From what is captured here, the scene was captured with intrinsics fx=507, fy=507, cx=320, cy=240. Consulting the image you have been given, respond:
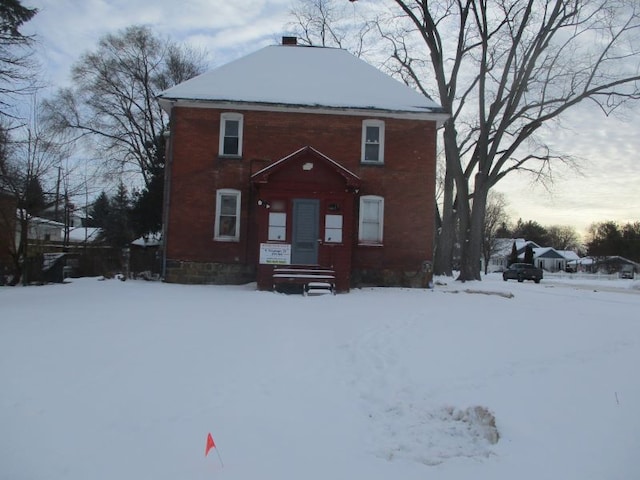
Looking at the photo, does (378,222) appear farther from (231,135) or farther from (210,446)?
(210,446)

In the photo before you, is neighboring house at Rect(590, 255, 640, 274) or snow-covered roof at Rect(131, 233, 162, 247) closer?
snow-covered roof at Rect(131, 233, 162, 247)

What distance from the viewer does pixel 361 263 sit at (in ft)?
58.6

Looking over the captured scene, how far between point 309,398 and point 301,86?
49.2 feet

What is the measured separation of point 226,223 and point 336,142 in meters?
4.83

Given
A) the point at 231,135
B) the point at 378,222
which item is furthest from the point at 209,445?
the point at 231,135

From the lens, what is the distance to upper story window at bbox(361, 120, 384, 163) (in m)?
18.1

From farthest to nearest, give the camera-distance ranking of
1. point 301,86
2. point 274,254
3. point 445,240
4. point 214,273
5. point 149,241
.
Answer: point 149,241
point 445,240
point 301,86
point 214,273
point 274,254

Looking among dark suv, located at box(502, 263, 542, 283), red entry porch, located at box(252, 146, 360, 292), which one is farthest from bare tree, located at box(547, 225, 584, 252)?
red entry porch, located at box(252, 146, 360, 292)

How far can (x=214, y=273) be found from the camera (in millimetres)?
17531

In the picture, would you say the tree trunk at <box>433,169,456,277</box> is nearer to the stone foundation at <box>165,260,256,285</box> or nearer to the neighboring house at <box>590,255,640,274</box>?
the stone foundation at <box>165,260,256,285</box>

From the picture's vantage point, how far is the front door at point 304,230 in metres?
15.9

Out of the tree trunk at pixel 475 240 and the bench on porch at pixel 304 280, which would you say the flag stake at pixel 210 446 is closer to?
the bench on porch at pixel 304 280

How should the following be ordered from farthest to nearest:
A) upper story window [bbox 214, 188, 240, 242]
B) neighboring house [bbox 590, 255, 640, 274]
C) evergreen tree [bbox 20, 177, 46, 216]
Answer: neighboring house [bbox 590, 255, 640, 274]
evergreen tree [bbox 20, 177, 46, 216]
upper story window [bbox 214, 188, 240, 242]

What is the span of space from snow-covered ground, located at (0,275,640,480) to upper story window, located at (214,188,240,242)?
7781 millimetres
